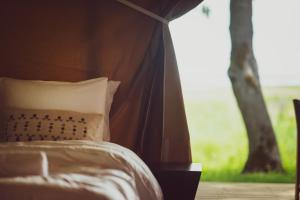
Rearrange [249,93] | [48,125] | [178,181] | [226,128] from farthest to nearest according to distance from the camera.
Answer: [226,128], [249,93], [48,125], [178,181]

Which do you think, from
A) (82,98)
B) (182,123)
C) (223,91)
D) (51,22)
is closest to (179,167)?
(182,123)

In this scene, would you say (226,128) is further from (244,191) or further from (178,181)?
(178,181)

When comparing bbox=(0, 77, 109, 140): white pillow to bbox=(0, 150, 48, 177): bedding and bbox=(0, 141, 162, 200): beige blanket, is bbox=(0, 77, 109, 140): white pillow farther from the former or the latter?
bbox=(0, 150, 48, 177): bedding

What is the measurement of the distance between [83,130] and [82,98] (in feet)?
0.82

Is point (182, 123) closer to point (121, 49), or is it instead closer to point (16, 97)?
point (121, 49)

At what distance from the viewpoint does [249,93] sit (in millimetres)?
4293

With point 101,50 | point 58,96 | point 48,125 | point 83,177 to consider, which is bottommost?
point 83,177

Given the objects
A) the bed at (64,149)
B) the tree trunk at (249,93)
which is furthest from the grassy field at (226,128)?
the bed at (64,149)

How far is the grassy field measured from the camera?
446 centimetres

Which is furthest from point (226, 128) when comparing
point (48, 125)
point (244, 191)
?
point (48, 125)

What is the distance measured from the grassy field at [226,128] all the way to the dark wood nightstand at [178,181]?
189 cm

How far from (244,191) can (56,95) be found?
6.02 feet

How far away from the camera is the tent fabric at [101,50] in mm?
3133

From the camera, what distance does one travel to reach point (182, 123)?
3.03 m
